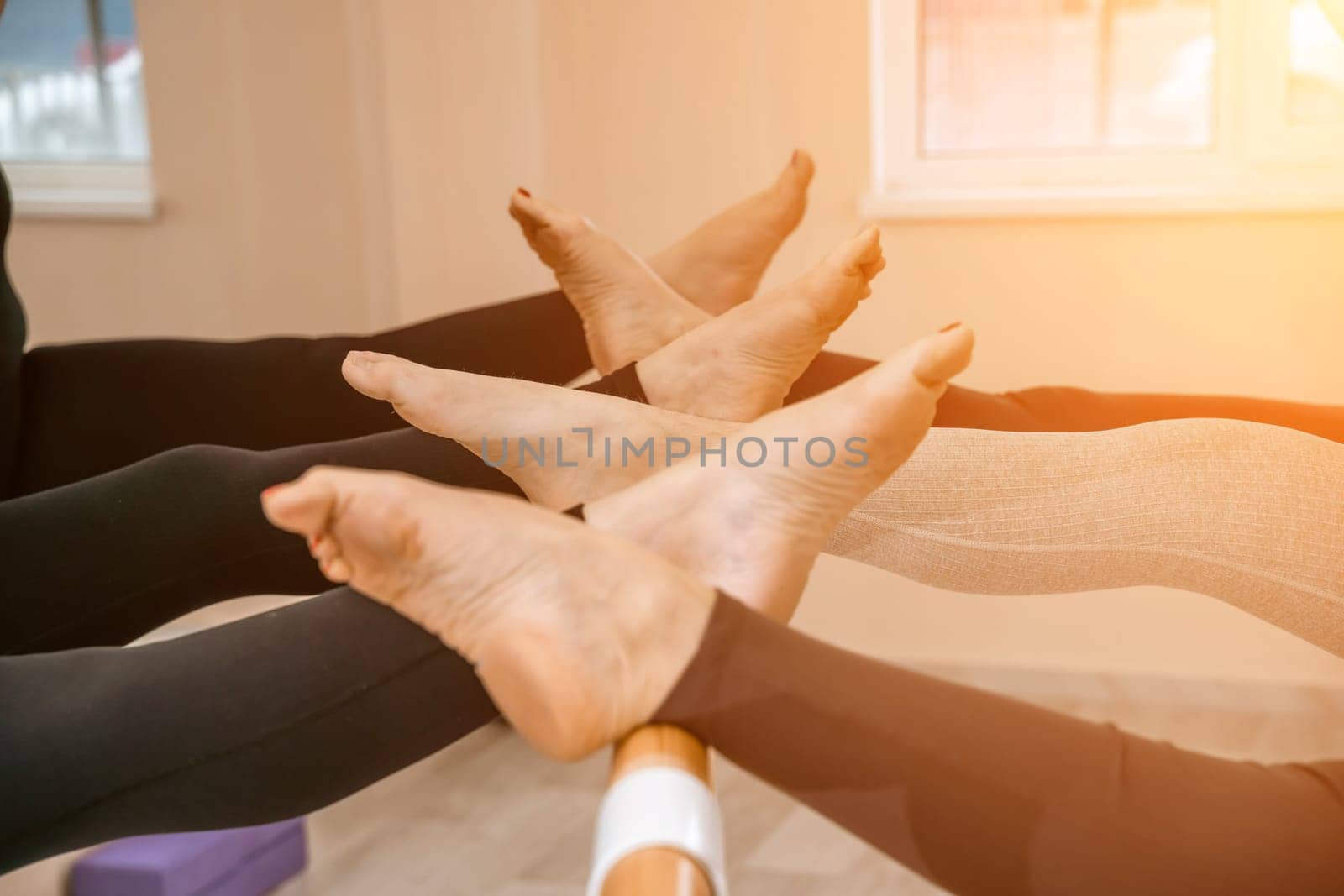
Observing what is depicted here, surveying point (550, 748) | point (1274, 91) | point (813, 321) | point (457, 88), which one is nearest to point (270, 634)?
point (550, 748)

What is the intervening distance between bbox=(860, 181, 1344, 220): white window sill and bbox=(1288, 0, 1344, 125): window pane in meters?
0.16

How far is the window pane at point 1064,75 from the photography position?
1.57 m

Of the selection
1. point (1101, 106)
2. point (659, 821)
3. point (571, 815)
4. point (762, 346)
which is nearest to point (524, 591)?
point (659, 821)

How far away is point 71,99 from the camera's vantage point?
1911 mm

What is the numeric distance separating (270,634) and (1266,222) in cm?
138

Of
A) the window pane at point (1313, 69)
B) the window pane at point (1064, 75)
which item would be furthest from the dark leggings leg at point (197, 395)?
the window pane at point (1313, 69)

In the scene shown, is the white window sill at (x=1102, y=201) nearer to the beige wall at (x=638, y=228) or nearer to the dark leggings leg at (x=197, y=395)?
the beige wall at (x=638, y=228)

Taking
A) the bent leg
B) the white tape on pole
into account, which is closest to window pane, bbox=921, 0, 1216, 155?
the bent leg

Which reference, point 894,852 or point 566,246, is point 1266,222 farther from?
point 894,852

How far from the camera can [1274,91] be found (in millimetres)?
1496

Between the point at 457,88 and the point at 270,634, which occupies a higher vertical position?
the point at 457,88

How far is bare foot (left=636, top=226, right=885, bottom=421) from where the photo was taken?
0.84 meters

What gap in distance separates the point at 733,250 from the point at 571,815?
678mm

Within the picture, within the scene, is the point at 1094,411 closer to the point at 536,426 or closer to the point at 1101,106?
the point at 536,426
